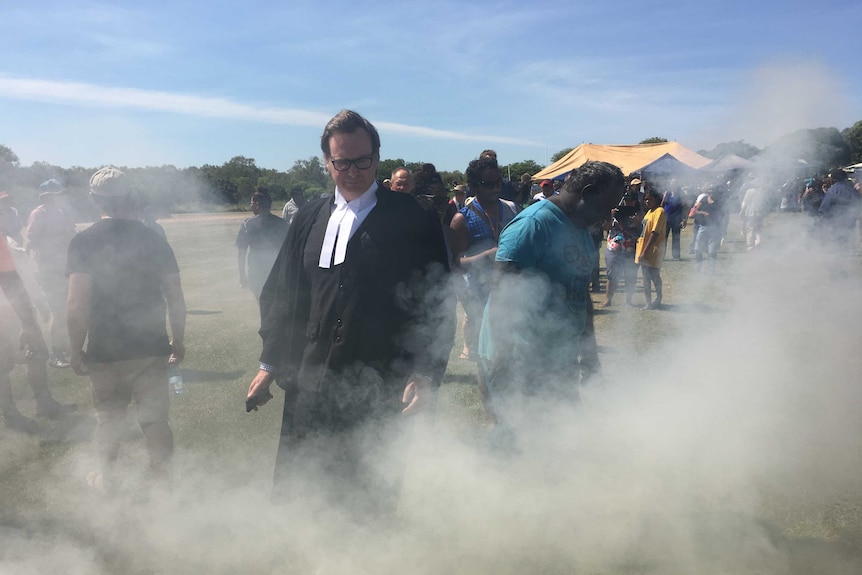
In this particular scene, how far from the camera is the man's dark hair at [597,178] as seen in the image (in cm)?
252

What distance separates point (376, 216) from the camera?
2025 millimetres

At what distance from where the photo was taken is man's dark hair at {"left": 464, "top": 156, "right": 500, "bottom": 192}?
3.93 meters

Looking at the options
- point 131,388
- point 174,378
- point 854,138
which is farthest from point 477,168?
point 854,138

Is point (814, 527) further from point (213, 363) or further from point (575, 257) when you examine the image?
point (213, 363)

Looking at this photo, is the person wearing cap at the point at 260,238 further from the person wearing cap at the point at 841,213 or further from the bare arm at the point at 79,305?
the person wearing cap at the point at 841,213

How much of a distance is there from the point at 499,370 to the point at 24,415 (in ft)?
11.7

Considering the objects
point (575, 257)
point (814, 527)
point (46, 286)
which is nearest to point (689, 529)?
point (814, 527)

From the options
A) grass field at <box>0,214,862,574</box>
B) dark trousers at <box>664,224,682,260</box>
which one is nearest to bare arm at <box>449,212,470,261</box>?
grass field at <box>0,214,862,574</box>

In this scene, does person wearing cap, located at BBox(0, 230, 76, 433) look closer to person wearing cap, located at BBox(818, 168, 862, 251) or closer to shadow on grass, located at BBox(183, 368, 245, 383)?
shadow on grass, located at BBox(183, 368, 245, 383)

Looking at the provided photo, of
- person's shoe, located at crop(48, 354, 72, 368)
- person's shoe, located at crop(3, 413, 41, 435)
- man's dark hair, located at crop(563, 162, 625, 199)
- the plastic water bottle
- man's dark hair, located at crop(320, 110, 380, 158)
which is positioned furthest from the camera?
person's shoe, located at crop(48, 354, 72, 368)

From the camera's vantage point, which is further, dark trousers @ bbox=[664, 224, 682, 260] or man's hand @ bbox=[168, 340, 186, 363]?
dark trousers @ bbox=[664, 224, 682, 260]

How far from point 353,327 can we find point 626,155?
15.6m

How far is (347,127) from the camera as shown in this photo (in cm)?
198

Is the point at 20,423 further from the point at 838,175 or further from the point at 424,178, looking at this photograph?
the point at 838,175
